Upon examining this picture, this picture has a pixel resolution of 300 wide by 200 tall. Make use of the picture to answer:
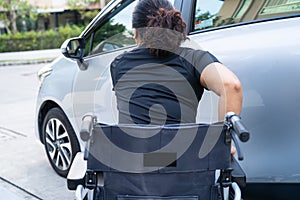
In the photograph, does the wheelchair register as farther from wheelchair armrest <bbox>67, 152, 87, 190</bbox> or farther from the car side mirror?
the car side mirror

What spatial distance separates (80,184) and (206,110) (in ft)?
3.27

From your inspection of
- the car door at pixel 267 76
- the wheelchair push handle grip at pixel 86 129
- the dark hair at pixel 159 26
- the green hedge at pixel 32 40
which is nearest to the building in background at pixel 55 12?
the green hedge at pixel 32 40

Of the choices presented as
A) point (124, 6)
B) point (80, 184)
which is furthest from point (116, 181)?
point (124, 6)

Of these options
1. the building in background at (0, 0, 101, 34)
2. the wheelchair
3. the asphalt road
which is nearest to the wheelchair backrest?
the wheelchair

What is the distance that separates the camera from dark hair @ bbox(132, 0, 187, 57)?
1.92m

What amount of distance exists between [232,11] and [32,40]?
56.3 ft

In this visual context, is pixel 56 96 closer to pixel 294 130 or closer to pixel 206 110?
pixel 206 110

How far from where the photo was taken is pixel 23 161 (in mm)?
4141

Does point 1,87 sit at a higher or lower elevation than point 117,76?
lower

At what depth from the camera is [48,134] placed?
364 cm

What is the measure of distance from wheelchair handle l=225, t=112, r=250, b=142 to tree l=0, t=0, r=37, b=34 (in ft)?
62.2

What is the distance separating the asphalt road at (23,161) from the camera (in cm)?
337

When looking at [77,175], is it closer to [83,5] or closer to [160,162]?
[160,162]

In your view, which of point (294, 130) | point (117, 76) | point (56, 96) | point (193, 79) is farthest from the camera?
point (56, 96)
